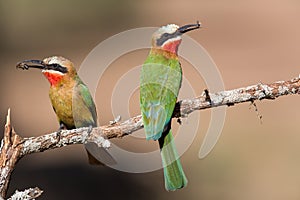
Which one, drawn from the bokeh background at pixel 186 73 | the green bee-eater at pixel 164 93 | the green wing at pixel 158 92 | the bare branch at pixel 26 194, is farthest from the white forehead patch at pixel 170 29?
the bokeh background at pixel 186 73

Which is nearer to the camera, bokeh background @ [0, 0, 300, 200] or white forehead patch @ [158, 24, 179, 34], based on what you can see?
white forehead patch @ [158, 24, 179, 34]

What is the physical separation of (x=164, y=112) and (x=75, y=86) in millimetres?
494

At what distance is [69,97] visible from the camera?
9.35 feet

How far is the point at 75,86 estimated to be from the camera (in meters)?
2.84

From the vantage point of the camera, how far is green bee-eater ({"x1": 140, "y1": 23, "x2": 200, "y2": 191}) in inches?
96.5

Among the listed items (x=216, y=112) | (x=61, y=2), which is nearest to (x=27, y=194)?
(x=216, y=112)

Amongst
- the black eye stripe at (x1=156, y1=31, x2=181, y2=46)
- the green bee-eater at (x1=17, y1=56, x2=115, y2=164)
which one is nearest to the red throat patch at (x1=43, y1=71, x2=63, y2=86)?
the green bee-eater at (x1=17, y1=56, x2=115, y2=164)

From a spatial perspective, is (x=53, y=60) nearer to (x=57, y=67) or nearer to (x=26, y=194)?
(x=57, y=67)

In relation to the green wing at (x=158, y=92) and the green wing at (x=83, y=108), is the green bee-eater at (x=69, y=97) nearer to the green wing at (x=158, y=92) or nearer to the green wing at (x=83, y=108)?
the green wing at (x=83, y=108)

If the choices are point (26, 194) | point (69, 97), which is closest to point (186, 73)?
point (69, 97)

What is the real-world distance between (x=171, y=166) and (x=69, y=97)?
52cm

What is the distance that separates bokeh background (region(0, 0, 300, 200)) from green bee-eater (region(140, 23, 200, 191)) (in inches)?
142

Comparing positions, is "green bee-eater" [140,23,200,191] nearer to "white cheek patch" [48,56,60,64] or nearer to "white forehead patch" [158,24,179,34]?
"white forehead patch" [158,24,179,34]

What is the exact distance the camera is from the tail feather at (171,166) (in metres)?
2.46
